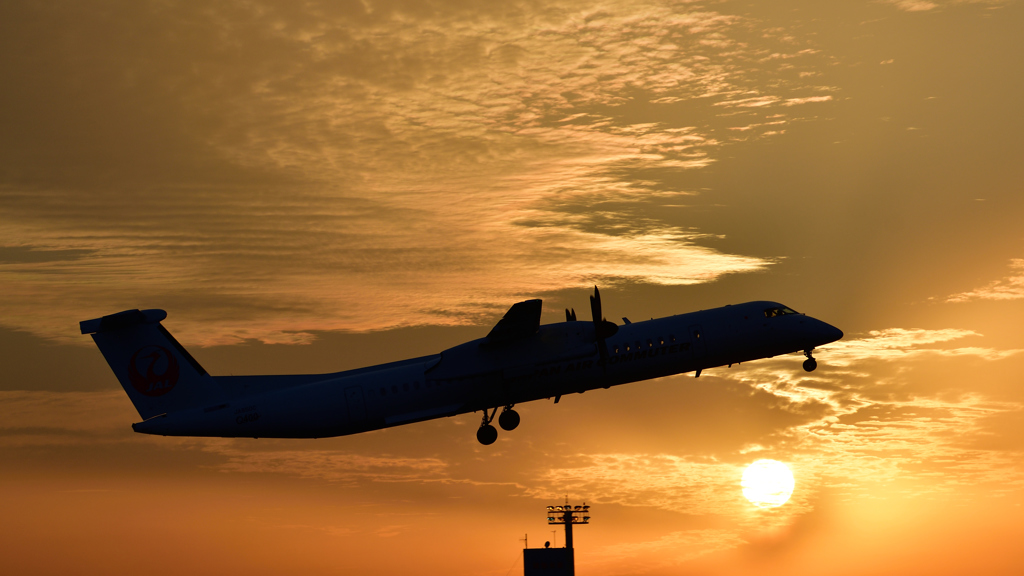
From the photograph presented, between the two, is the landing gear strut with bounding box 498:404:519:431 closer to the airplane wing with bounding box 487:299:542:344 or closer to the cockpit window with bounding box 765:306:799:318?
the airplane wing with bounding box 487:299:542:344

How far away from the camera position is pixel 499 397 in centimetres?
3828

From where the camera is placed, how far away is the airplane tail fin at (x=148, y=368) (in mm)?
38312

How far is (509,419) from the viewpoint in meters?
39.2

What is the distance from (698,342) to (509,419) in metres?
8.55

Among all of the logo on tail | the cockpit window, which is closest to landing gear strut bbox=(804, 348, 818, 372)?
the cockpit window

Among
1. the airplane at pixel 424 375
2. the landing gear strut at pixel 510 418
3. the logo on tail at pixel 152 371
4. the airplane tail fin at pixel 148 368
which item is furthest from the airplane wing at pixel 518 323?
the logo on tail at pixel 152 371

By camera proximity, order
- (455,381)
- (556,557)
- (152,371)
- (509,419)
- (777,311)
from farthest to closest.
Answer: (556,557), (777,311), (509,419), (152,371), (455,381)

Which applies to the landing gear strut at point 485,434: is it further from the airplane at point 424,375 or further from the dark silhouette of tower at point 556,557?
the dark silhouette of tower at point 556,557

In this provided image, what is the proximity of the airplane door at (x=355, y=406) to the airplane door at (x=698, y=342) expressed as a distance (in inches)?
541

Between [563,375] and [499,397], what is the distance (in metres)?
2.83

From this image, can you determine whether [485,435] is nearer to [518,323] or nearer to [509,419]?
[509,419]

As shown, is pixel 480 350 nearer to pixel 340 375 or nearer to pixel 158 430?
pixel 340 375

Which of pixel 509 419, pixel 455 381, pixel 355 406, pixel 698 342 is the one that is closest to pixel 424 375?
pixel 455 381

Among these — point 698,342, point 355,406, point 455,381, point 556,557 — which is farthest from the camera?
point 556,557
